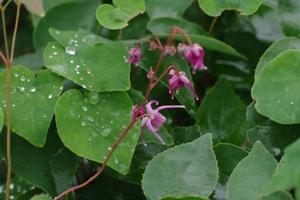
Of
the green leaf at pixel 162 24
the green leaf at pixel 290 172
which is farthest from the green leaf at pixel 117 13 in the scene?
the green leaf at pixel 290 172

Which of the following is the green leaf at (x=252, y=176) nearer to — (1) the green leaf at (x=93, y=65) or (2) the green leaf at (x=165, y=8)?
(1) the green leaf at (x=93, y=65)

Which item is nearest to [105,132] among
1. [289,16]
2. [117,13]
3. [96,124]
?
[96,124]

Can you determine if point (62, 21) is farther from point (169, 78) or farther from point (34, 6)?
point (169, 78)

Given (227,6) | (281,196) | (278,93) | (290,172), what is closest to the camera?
(290,172)

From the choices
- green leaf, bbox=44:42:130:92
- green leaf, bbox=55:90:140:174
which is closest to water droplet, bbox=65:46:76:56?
green leaf, bbox=44:42:130:92

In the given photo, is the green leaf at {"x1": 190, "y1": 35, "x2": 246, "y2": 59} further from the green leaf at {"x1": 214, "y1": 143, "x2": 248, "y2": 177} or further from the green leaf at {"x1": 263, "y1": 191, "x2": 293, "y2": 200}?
the green leaf at {"x1": 263, "y1": 191, "x2": 293, "y2": 200}
